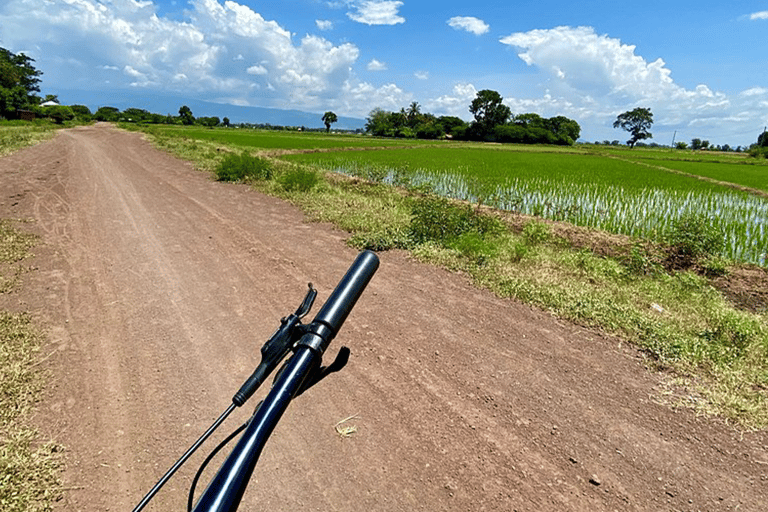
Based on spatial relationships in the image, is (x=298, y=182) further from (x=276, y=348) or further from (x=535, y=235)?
(x=276, y=348)

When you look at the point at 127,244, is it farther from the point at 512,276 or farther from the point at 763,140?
the point at 763,140

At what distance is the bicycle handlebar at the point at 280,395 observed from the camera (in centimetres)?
77

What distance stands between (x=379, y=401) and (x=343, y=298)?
2.16 meters

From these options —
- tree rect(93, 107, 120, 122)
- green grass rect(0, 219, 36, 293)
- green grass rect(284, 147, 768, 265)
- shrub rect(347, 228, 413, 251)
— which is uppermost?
tree rect(93, 107, 120, 122)

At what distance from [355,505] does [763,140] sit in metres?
85.3

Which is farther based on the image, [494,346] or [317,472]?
[494,346]

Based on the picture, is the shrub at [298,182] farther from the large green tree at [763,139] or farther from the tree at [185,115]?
the tree at [185,115]

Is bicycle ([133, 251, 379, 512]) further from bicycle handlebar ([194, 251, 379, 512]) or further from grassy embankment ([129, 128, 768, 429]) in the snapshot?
grassy embankment ([129, 128, 768, 429])

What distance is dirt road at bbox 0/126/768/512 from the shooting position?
230cm

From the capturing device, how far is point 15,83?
2395 inches

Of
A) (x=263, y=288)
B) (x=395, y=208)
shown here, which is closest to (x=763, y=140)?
(x=395, y=208)

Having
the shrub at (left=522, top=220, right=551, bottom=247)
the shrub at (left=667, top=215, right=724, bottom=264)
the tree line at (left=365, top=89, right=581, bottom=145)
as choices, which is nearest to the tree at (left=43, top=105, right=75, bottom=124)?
the tree line at (left=365, top=89, right=581, bottom=145)

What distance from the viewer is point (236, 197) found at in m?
9.89

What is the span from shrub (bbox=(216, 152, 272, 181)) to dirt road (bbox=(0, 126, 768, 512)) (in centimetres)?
675
